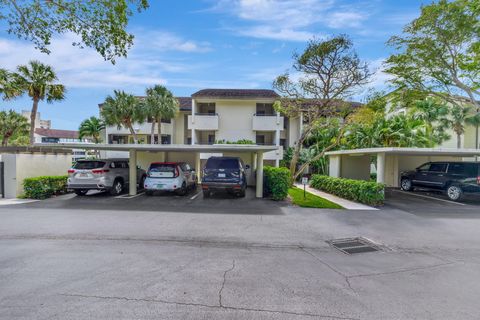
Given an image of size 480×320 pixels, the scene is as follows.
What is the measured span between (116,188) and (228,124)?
12579 mm

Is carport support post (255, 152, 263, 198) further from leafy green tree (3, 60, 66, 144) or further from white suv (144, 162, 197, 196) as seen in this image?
leafy green tree (3, 60, 66, 144)

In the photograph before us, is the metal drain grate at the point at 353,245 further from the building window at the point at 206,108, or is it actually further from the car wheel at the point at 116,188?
the building window at the point at 206,108

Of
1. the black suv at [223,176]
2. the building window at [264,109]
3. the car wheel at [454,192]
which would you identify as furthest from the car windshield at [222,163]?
the building window at [264,109]

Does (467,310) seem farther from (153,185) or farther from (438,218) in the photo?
(153,185)

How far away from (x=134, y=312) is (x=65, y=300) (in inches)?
41.2

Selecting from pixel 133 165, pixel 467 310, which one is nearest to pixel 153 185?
pixel 133 165

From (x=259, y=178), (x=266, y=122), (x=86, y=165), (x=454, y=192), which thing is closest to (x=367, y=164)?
(x=454, y=192)

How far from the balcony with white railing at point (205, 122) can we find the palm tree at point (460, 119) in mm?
19461

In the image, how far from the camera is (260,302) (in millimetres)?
3506

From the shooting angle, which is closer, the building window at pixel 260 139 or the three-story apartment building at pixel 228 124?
the three-story apartment building at pixel 228 124

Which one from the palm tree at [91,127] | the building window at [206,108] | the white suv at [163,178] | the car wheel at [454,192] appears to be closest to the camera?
the white suv at [163,178]

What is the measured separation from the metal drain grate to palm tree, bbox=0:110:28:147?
1384 inches

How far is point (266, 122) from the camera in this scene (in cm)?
2252

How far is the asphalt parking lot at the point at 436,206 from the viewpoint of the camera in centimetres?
973
